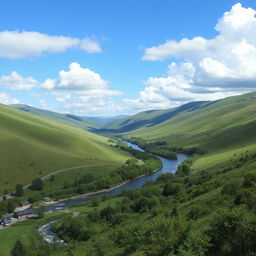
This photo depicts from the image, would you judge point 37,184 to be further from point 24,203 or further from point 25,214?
point 25,214

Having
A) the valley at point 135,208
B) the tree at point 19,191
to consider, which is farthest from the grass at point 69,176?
the tree at point 19,191

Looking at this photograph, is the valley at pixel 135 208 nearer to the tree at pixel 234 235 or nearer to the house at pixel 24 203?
the tree at pixel 234 235

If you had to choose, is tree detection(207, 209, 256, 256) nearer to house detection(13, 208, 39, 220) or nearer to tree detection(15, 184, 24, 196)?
house detection(13, 208, 39, 220)

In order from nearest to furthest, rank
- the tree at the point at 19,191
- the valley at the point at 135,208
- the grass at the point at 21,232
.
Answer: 1. the valley at the point at 135,208
2. the grass at the point at 21,232
3. the tree at the point at 19,191

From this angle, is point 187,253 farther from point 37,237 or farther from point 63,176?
point 63,176

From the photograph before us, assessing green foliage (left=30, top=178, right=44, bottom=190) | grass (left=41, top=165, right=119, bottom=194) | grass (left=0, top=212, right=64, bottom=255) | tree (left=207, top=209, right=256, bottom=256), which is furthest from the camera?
grass (left=41, top=165, right=119, bottom=194)

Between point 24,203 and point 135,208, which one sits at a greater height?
point 135,208

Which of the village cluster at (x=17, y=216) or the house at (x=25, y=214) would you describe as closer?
the village cluster at (x=17, y=216)

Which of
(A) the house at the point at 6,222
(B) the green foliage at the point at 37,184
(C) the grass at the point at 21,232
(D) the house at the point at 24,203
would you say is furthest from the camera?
(B) the green foliage at the point at 37,184

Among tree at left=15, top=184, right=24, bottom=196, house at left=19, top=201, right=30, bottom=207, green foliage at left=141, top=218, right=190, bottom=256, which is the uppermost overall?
green foliage at left=141, top=218, right=190, bottom=256

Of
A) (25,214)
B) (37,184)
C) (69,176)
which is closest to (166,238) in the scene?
(25,214)

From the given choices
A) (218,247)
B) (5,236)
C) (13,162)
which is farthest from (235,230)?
(13,162)

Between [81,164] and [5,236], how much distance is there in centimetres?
10176

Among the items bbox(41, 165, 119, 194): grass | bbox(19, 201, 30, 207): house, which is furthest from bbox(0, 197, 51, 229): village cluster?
bbox(41, 165, 119, 194): grass
